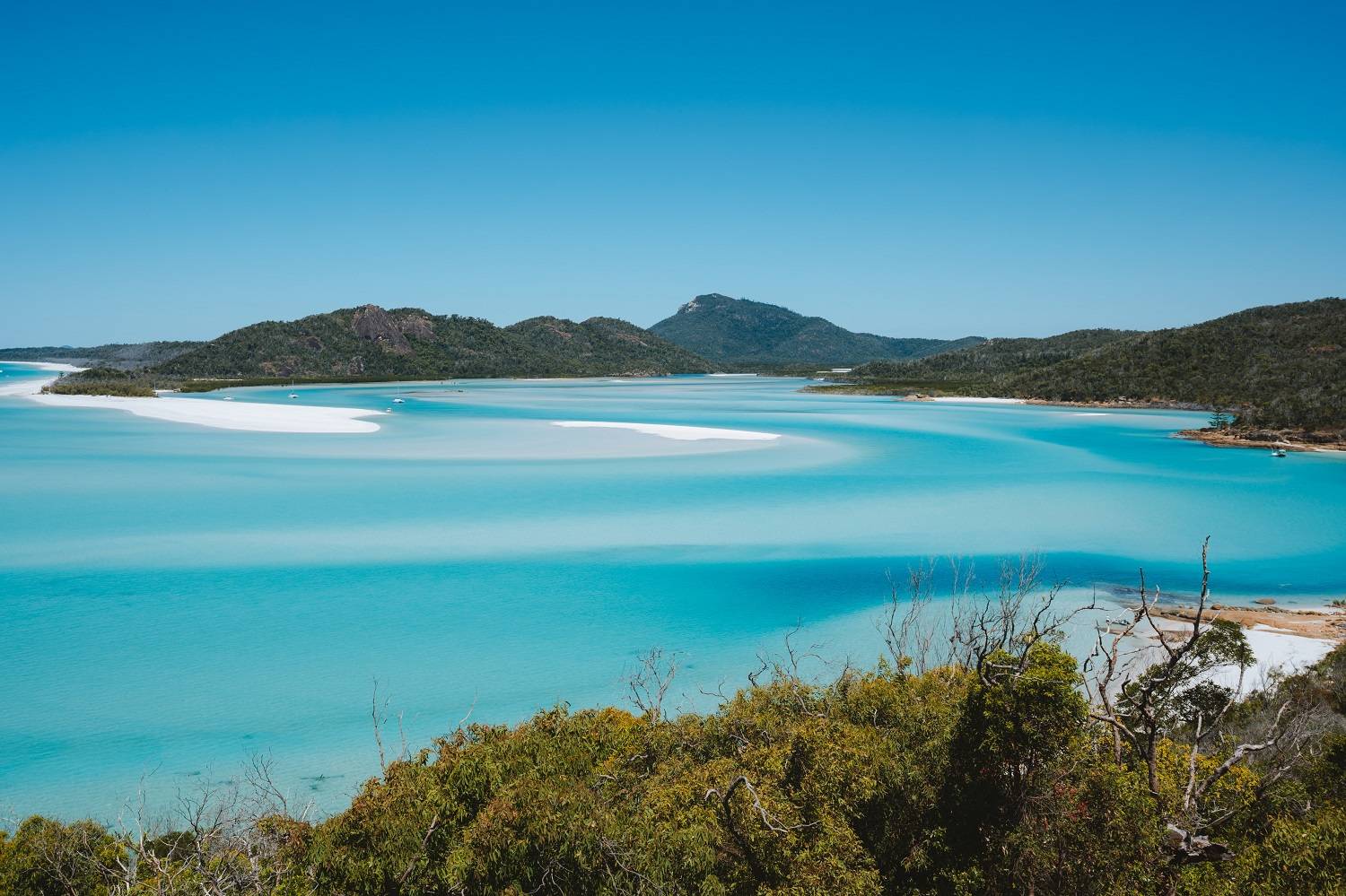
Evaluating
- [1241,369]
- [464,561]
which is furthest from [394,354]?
[464,561]

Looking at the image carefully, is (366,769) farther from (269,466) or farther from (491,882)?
(269,466)

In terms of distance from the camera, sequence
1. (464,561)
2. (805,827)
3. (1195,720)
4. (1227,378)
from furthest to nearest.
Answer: (1227,378)
(464,561)
(1195,720)
(805,827)

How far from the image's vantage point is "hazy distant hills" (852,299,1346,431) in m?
53.2

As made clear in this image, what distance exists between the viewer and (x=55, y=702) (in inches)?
520

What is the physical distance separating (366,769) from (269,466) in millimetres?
29145

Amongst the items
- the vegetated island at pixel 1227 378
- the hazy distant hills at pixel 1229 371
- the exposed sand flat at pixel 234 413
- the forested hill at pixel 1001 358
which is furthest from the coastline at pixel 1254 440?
the exposed sand flat at pixel 234 413

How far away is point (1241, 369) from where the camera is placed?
69312mm

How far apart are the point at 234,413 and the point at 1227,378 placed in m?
83.0

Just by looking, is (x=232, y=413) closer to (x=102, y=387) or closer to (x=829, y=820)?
(x=102, y=387)

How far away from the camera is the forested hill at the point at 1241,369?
173 feet

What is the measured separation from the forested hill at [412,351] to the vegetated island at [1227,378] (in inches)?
2928

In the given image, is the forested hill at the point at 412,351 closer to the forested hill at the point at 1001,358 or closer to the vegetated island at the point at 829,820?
the forested hill at the point at 1001,358

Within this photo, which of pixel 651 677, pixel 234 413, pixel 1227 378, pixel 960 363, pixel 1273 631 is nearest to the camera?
pixel 651 677

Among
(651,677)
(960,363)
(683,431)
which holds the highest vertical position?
(960,363)
